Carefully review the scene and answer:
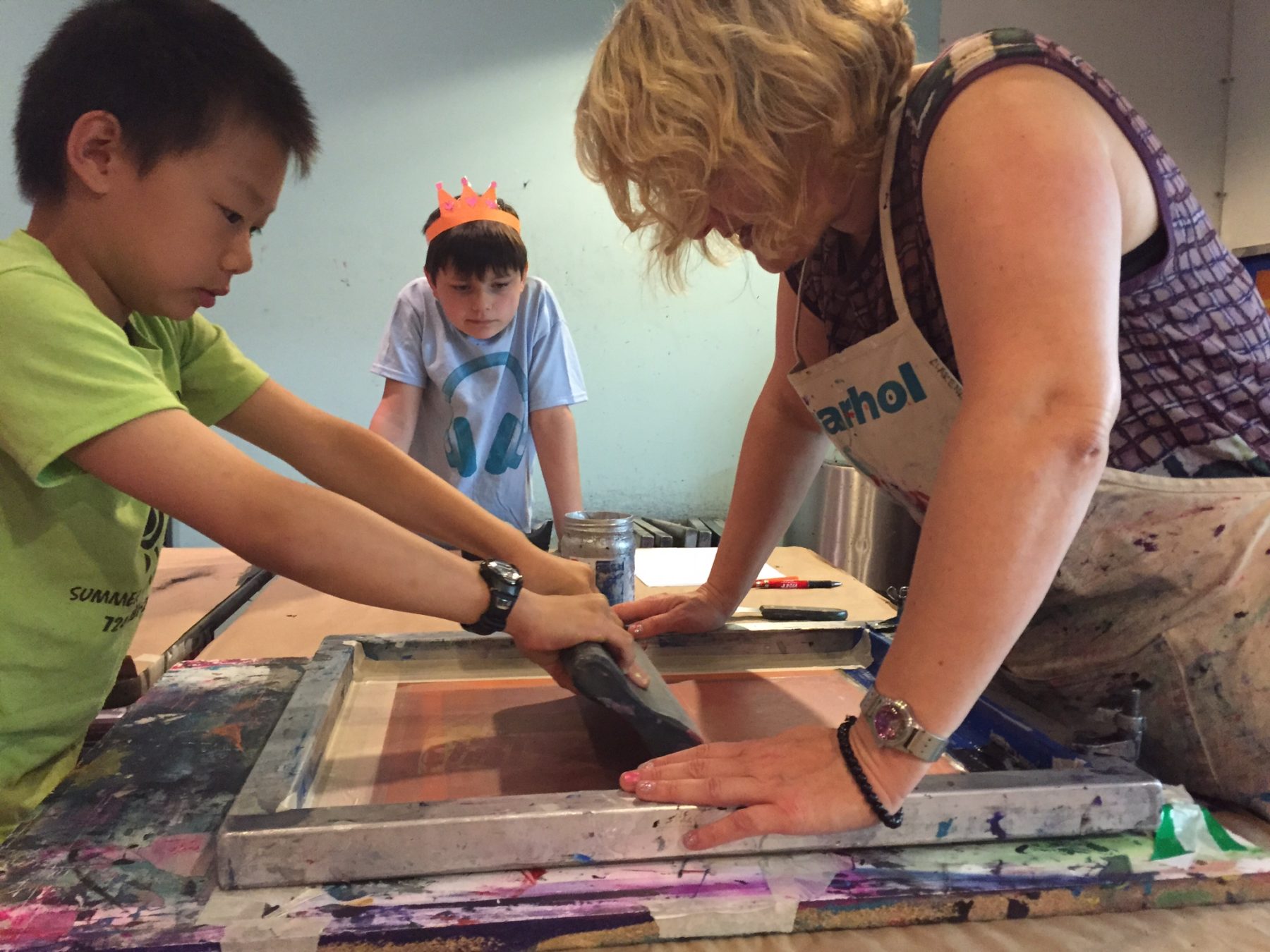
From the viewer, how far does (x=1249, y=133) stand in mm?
2629

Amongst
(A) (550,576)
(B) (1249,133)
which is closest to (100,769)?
(A) (550,576)

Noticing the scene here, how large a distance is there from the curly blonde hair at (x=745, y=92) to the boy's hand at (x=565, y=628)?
355mm

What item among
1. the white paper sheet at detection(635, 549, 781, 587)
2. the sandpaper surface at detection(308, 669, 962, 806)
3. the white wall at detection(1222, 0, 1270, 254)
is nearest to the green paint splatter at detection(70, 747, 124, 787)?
the sandpaper surface at detection(308, 669, 962, 806)

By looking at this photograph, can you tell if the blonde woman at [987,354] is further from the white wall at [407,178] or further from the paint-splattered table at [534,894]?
the white wall at [407,178]

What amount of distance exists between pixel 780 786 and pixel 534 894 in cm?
17

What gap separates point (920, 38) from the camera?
8.92ft

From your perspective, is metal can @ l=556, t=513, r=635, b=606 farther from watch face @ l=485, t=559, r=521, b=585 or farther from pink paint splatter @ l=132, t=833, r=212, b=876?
pink paint splatter @ l=132, t=833, r=212, b=876

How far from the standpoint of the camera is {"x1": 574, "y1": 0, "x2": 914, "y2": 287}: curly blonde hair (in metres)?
0.63

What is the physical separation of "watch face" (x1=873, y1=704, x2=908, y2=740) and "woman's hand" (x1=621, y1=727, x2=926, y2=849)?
0.01 meters

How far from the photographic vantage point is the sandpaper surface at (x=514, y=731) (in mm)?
674

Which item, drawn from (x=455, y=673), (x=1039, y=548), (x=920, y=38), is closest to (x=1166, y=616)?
(x=1039, y=548)

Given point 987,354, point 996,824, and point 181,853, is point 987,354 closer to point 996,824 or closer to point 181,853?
point 996,824

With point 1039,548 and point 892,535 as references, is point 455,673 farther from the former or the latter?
point 892,535

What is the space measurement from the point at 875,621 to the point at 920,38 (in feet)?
7.85
